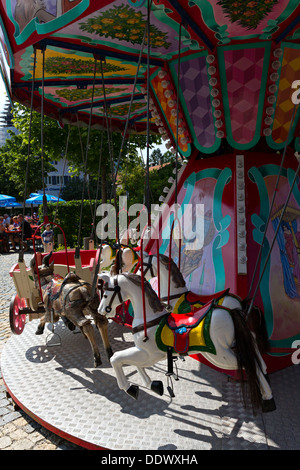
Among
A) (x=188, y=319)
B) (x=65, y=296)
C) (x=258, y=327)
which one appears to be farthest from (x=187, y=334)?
(x=65, y=296)

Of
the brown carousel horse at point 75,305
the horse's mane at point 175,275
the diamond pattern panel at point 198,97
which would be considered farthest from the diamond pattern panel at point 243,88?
the brown carousel horse at point 75,305

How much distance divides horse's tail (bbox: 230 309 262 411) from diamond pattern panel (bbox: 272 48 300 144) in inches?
125

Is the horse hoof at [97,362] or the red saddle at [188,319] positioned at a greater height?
the red saddle at [188,319]

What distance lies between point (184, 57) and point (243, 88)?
37.1 inches

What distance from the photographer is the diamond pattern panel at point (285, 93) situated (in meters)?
4.87

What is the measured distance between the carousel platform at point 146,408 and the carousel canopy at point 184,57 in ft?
8.92

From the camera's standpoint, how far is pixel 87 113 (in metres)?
8.63

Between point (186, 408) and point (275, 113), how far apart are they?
397cm

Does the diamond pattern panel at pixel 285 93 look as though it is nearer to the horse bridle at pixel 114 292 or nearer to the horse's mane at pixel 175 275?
the horse's mane at pixel 175 275

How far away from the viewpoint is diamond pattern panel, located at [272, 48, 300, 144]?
16.0 ft

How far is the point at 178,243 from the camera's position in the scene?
5.23m

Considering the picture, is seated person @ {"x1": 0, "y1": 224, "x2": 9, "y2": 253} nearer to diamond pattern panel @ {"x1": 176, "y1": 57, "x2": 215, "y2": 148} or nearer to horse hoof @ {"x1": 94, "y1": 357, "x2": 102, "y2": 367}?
horse hoof @ {"x1": 94, "y1": 357, "x2": 102, "y2": 367}
